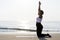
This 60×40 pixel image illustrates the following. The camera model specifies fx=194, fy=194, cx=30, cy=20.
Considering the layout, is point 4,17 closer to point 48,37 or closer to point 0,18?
point 0,18

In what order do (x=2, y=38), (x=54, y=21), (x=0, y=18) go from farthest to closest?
(x=0, y=18)
(x=54, y=21)
(x=2, y=38)

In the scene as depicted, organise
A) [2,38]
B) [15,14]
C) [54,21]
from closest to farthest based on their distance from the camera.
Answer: [2,38], [54,21], [15,14]

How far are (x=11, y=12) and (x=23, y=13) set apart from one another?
113 cm

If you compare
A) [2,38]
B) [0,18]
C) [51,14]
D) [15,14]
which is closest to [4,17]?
[0,18]

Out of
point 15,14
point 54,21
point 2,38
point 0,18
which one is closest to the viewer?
point 2,38

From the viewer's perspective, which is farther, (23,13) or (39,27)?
(23,13)

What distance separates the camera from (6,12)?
17.3 m

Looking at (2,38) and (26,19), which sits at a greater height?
(2,38)

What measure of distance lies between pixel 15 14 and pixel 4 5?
1.37m

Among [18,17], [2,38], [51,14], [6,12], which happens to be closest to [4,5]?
[6,12]

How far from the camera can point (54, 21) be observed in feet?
50.3

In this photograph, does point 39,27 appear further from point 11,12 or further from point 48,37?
point 11,12

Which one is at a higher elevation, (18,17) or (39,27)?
(39,27)

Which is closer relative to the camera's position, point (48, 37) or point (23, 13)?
point (48, 37)
